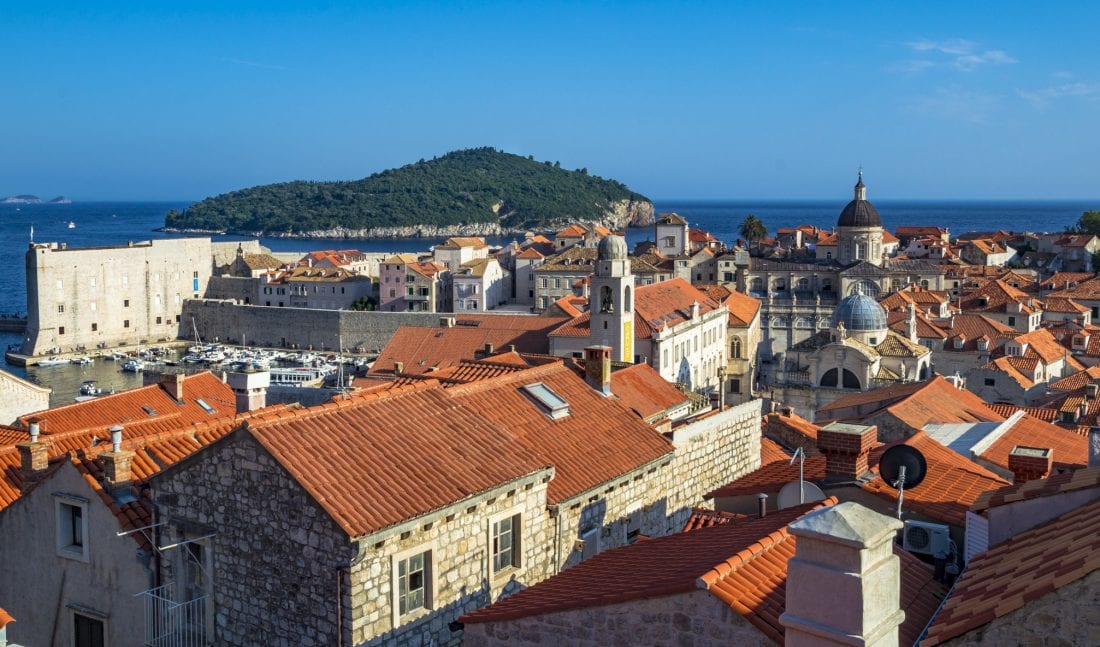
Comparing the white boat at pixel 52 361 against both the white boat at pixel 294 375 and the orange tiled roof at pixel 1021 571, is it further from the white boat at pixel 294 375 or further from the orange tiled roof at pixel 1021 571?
the orange tiled roof at pixel 1021 571

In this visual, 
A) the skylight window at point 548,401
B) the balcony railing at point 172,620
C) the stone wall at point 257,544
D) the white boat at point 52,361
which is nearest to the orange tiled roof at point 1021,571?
the stone wall at point 257,544

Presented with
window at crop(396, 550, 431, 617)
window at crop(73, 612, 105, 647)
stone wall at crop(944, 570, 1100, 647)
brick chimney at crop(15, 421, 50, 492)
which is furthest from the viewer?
brick chimney at crop(15, 421, 50, 492)

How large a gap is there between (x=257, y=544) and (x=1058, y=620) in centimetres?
533

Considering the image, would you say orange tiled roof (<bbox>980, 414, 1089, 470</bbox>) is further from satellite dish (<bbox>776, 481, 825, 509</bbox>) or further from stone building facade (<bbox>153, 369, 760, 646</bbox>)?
stone building facade (<bbox>153, 369, 760, 646</bbox>)

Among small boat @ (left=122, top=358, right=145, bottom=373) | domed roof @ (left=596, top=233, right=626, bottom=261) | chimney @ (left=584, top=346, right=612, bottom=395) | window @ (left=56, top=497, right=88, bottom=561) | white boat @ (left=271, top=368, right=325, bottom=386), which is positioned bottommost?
small boat @ (left=122, top=358, right=145, bottom=373)

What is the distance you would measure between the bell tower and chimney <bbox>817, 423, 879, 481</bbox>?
21.8 m

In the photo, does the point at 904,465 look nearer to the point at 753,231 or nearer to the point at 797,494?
the point at 797,494

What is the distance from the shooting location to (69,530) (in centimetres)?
922

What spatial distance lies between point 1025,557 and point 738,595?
159 cm

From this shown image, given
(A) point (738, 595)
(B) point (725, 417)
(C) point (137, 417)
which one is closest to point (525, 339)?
(C) point (137, 417)

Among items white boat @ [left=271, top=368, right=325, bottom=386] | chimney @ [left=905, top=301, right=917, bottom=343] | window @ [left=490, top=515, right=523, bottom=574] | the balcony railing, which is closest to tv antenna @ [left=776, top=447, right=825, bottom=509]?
window @ [left=490, top=515, right=523, bottom=574]

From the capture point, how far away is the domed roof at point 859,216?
6094 centimetres

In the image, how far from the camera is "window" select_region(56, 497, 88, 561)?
912cm

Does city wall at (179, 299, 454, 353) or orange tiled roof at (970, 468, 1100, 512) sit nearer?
orange tiled roof at (970, 468, 1100, 512)
